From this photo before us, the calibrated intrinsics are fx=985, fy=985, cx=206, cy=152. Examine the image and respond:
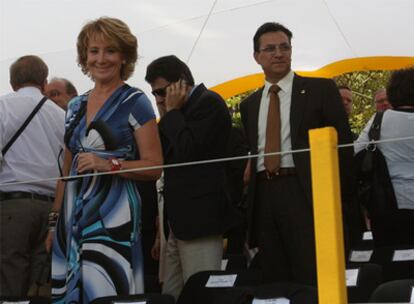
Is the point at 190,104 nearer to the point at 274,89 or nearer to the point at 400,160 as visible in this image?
the point at 274,89

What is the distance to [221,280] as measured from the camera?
3.90m

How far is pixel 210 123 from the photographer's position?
4.36m

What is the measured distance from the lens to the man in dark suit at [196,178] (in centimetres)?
429

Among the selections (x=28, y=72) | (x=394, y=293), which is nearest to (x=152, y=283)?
(x=28, y=72)

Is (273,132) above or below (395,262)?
above

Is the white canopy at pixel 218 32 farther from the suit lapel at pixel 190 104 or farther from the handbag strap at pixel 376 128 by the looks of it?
the suit lapel at pixel 190 104

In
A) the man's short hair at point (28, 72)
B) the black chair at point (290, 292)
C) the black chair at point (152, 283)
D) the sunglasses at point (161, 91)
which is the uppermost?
the man's short hair at point (28, 72)

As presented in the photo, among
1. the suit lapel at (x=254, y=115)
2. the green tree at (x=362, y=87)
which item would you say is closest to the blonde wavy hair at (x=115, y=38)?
the suit lapel at (x=254, y=115)

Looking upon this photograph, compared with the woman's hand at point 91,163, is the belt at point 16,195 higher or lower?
lower

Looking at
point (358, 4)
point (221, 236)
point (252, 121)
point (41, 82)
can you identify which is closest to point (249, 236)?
point (221, 236)

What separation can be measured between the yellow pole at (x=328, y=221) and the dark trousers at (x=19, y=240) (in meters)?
2.09

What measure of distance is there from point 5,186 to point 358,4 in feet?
9.32

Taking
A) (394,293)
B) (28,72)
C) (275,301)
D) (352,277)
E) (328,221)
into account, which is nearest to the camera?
(328,221)

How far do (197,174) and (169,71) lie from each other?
1.95ft
